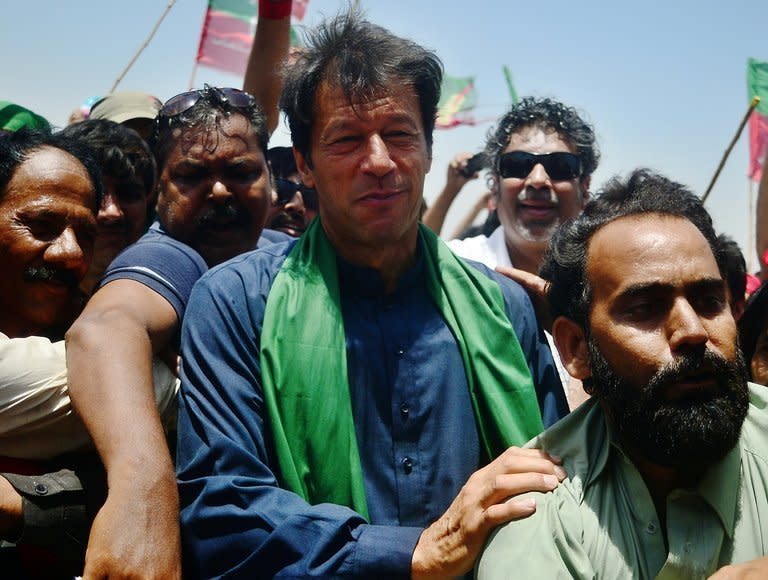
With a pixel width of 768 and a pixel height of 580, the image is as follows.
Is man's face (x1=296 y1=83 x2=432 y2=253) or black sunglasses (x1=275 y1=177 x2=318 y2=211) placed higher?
man's face (x1=296 y1=83 x2=432 y2=253)

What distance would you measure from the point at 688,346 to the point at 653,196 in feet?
1.98

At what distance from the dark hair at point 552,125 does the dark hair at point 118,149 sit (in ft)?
7.29

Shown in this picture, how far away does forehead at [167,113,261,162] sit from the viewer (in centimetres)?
365

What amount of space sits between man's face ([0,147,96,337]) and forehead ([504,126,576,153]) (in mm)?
2823

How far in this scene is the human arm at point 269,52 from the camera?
445cm

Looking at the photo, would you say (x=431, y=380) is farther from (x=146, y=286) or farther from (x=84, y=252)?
(x=84, y=252)

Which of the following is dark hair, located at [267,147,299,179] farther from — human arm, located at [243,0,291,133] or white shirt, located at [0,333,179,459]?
white shirt, located at [0,333,179,459]

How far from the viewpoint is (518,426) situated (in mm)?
2877

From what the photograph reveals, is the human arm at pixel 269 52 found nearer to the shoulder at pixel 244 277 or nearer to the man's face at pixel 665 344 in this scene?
the shoulder at pixel 244 277

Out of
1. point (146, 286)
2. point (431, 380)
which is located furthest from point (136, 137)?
point (431, 380)

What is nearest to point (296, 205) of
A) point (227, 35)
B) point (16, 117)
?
point (16, 117)

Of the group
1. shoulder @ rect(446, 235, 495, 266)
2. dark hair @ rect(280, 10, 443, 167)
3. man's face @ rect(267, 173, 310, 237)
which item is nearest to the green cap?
man's face @ rect(267, 173, 310, 237)

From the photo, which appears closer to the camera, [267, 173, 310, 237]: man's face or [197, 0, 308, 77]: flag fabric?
[267, 173, 310, 237]: man's face

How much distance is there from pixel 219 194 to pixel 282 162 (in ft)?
5.22
